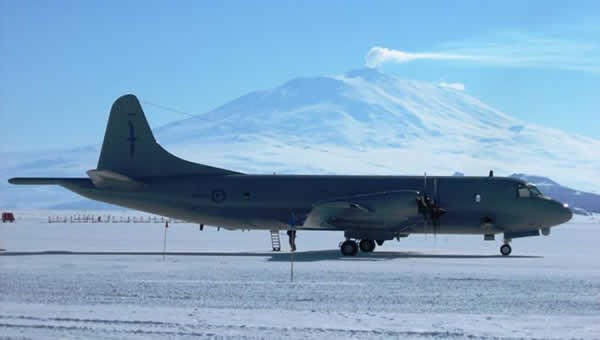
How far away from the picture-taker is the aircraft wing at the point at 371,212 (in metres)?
35.5

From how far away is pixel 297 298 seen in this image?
62.6 feet

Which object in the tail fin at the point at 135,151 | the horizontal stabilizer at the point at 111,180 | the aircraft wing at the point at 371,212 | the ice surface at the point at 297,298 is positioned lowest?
the ice surface at the point at 297,298

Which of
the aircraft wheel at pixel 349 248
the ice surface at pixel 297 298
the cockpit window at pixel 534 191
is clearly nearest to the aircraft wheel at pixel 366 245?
the aircraft wheel at pixel 349 248

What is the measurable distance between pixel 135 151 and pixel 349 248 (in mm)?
10825

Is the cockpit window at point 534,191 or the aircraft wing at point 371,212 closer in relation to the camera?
the aircraft wing at point 371,212

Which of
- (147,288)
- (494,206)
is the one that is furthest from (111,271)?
(494,206)

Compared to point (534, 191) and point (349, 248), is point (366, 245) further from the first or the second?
point (534, 191)

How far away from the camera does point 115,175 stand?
3700 cm

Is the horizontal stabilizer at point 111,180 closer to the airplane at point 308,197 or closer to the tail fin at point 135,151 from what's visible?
the airplane at point 308,197

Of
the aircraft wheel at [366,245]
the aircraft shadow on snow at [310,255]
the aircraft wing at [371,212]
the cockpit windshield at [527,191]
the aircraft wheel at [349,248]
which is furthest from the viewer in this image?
the cockpit windshield at [527,191]

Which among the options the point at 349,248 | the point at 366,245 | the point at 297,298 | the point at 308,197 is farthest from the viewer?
the point at 308,197

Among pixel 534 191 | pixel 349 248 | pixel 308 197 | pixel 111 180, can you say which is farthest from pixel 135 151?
pixel 534 191

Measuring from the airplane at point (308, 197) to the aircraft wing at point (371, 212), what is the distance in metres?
0.04

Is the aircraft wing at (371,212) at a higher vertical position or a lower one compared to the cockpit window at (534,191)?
lower
